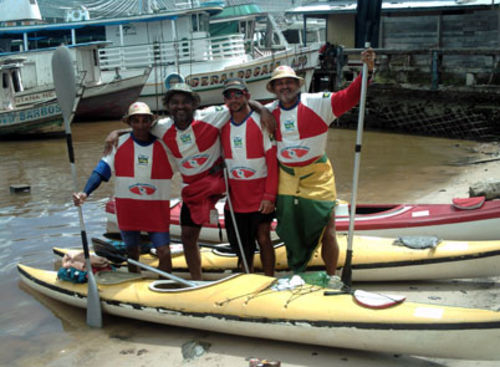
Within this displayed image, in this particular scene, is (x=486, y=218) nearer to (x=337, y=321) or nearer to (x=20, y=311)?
(x=337, y=321)

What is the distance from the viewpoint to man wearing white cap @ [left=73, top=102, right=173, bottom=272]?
16.8 ft

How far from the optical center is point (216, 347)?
4570 mm

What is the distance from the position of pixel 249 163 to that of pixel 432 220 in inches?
91.9

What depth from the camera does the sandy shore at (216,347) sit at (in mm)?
4199

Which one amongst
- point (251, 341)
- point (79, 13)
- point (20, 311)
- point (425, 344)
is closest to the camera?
point (425, 344)

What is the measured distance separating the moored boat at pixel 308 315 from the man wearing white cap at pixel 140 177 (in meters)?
0.53

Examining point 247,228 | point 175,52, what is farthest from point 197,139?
point 175,52

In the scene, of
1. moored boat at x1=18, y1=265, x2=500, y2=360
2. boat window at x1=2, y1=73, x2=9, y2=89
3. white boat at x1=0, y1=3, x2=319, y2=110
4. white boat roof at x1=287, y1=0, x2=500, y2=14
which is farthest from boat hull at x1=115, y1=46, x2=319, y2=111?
moored boat at x1=18, y1=265, x2=500, y2=360

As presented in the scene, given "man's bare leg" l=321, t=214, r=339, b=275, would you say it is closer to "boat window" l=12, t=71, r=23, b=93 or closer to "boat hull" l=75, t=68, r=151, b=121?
"boat window" l=12, t=71, r=23, b=93

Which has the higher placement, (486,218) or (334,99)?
(334,99)

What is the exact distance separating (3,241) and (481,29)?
1486cm

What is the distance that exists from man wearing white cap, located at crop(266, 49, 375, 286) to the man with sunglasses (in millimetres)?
109

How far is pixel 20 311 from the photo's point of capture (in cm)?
580

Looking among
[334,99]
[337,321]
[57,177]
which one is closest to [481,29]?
[57,177]
